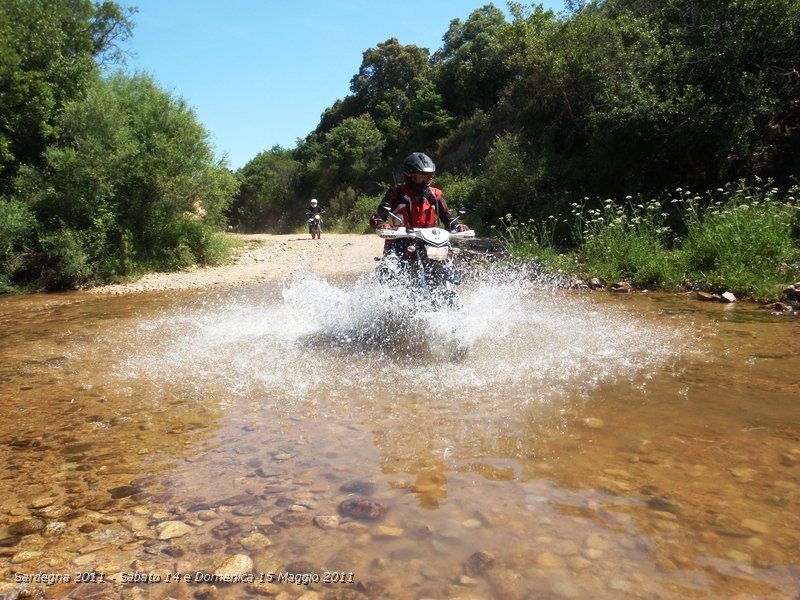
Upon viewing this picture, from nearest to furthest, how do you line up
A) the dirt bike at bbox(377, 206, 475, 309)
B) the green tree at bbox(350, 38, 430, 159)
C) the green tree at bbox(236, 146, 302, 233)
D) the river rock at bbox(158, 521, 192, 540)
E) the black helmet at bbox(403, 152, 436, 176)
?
the river rock at bbox(158, 521, 192, 540)
the dirt bike at bbox(377, 206, 475, 309)
the black helmet at bbox(403, 152, 436, 176)
the green tree at bbox(350, 38, 430, 159)
the green tree at bbox(236, 146, 302, 233)

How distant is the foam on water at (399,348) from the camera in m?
5.00

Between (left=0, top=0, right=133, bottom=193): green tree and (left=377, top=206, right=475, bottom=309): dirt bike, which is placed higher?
(left=0, top=0, right=133, bottom=193): green tree

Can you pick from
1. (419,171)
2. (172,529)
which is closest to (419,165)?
(419,171)

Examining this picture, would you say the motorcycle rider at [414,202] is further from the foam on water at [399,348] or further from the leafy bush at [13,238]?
the leafy bush at [13,238]

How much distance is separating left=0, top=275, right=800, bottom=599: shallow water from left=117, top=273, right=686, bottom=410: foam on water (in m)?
0.04

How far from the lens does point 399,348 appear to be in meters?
6.15

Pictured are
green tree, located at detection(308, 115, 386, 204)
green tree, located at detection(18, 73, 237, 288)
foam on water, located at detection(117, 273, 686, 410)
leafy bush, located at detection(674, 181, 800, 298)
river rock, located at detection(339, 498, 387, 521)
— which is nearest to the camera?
river rock, located at detection(339, 498, 387, 521)

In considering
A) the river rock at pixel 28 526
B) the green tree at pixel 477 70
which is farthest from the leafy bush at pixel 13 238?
the green tree at pixel 477 70

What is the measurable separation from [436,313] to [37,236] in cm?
1288

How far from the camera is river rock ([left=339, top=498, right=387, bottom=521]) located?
2762 mm

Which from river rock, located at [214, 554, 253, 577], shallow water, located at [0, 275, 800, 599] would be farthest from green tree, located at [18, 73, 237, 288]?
river rock, located at [214, 554, 253, 577]

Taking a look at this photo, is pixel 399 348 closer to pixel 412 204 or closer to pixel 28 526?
pixel 412 204

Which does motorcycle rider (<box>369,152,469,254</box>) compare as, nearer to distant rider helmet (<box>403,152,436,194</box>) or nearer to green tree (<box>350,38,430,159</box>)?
distant rider helmet (<box>403,152,436,194</box>)

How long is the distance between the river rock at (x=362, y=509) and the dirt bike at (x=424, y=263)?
3235 millimetres
